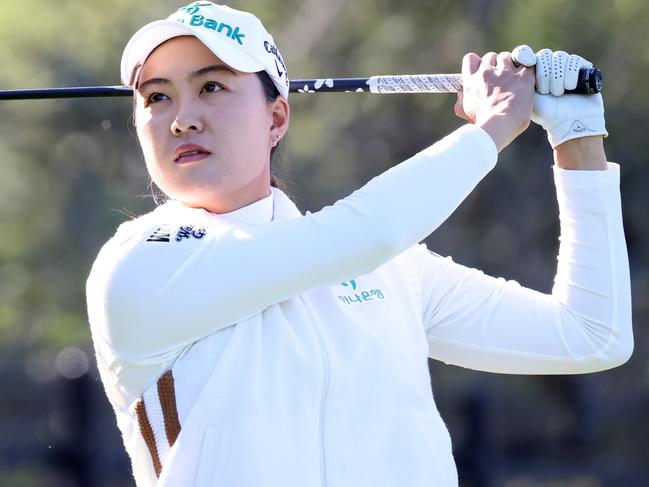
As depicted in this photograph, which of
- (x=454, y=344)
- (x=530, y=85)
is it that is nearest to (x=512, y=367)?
(x=454, y=344)

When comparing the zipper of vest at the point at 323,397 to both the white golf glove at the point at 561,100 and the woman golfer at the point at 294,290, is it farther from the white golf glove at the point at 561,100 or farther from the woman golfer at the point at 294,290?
the white golf glove at the point at 561,100

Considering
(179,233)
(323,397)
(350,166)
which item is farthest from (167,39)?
(350,166)

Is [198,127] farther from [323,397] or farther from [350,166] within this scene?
[350,166]

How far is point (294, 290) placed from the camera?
1908 millimetres

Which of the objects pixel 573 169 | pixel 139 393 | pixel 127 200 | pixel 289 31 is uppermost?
pixel 289 31

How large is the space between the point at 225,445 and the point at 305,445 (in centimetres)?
11

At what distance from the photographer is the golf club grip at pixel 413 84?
7.21 ft

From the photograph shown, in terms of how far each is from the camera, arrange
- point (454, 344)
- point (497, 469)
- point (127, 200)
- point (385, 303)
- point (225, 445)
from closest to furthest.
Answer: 1. point (225, 445)
2. point (385, 303)
3. point (454, 344)
4. point (497, 469)
5. point (127, 200)

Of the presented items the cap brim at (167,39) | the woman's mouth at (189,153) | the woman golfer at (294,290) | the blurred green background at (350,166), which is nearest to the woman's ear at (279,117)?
the woman golfer at (294,290)

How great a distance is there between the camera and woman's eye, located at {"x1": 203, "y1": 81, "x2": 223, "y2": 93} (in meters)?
2.09

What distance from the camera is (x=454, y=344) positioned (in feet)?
7.41

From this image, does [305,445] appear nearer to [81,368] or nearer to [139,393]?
[139,393]

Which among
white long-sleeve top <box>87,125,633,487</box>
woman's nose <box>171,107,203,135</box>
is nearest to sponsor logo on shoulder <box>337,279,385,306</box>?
white long-sleeve top <box>87,125,633,487</box>

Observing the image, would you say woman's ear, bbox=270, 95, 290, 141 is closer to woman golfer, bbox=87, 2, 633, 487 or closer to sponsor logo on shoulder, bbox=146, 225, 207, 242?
woman golfer, bbox=87, 2, 633, 487
